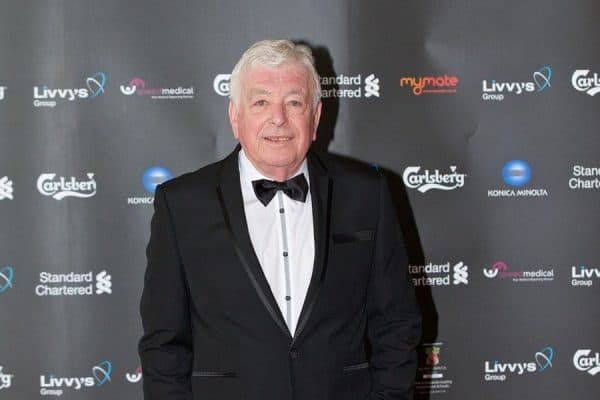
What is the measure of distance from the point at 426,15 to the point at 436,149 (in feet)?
2.25

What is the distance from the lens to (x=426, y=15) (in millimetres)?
3852

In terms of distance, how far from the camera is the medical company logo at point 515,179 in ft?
12.8

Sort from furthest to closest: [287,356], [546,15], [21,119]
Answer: [546,15] < [21,119] < [287,356]

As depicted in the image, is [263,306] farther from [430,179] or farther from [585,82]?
[585,82]

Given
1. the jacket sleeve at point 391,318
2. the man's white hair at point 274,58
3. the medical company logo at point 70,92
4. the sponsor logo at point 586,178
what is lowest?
the jacket sleeve at point 391,318

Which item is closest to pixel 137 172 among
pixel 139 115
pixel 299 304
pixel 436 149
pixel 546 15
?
pixel 139 115

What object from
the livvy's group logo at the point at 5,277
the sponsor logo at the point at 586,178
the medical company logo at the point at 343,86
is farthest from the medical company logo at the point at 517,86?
the livvy's group logo at the point at 5,277

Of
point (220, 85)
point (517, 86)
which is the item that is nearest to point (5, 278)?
point (220, 85)

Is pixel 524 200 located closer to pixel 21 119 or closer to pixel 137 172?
pixel 137 172

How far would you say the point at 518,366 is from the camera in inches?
155

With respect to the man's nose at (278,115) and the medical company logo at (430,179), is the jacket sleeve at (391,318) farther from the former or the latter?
the medical company logo at (430,179)

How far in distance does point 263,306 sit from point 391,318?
1.33 ft

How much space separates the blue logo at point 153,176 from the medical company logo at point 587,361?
7.58ft

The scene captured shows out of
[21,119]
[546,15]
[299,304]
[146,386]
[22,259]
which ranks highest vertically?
[546,15]
